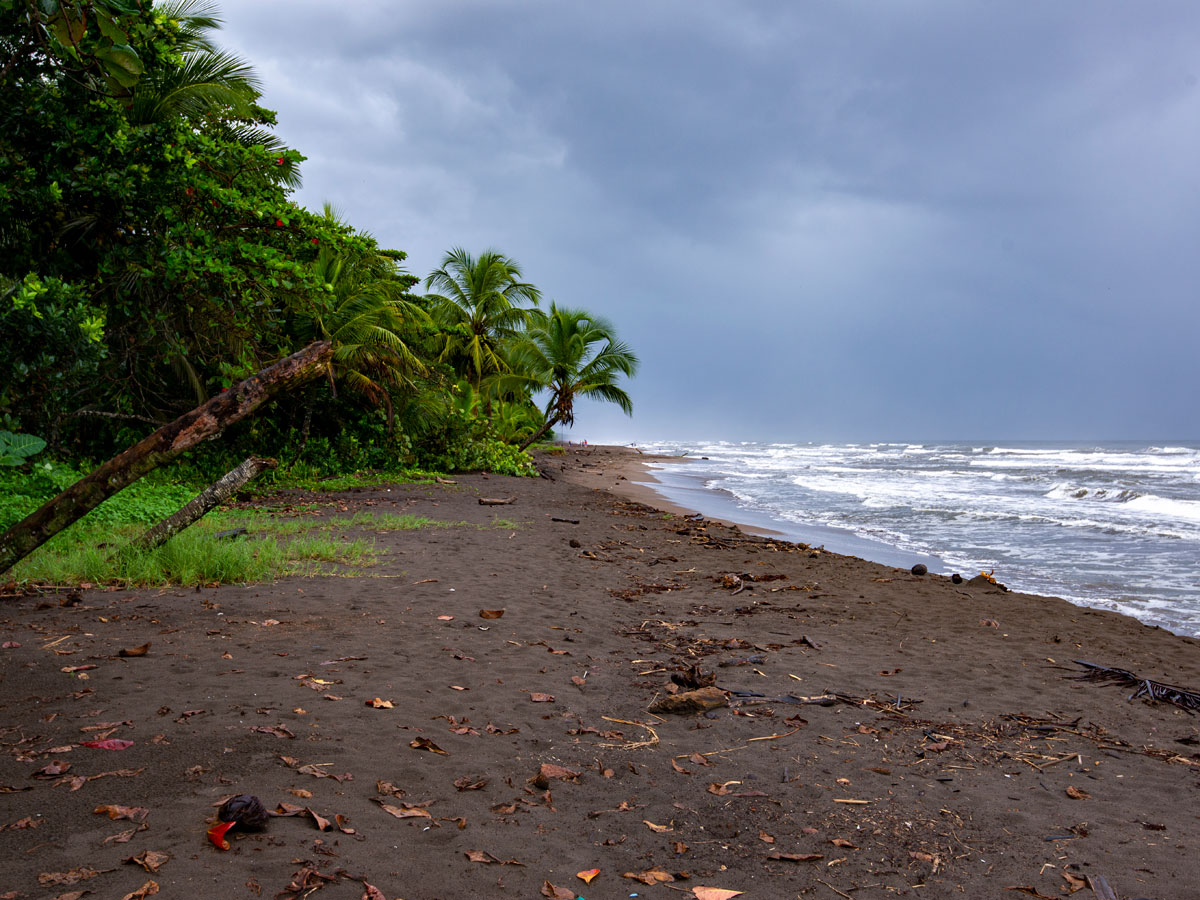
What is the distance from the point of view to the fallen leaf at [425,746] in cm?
343

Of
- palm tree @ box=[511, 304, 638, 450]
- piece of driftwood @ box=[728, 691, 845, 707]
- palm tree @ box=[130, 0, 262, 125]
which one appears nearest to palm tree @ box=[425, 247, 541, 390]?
palm tree @ box=[511, 304, 638, 450]

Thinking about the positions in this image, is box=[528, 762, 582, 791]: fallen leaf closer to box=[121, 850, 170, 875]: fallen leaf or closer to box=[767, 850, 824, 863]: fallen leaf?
box=[767, 850, 824, 863]: fallen leaf

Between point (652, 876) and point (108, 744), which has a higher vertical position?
point (108, 744)

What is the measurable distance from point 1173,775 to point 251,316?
43.0ft

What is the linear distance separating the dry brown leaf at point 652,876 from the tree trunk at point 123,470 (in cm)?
361

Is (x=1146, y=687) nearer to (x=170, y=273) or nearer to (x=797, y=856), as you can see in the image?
(x=797, y=856)

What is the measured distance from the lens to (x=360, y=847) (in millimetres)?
2557

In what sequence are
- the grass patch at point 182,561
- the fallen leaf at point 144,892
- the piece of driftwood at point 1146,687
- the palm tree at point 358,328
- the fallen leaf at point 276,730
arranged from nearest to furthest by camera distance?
the fallen leaf at point 144,892, the fallen leaf at point 276,730, the piece of driftwood at point 1146,687, the grass patch at point 182,561, the palm tree at point 358,328

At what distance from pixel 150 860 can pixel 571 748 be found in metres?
1.86

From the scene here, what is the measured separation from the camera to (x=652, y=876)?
260 centimetres

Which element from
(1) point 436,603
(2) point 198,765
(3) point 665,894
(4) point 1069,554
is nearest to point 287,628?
(1) point 436,603

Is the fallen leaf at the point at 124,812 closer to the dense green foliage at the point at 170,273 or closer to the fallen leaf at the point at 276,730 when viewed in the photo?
the fallen leaf at the point at 276,730

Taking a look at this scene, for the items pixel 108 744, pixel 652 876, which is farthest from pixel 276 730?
pixel 652 876

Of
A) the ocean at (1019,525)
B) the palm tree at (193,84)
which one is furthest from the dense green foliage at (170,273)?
the ocean at (1019,525)
